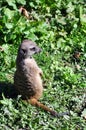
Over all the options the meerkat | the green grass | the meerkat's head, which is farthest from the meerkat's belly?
the meerkat's head

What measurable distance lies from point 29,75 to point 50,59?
113cm

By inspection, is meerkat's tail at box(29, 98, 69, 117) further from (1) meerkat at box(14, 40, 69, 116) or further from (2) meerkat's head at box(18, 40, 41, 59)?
(2) meerkat's head at box(18, 40, 41, 59)

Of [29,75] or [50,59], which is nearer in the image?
[29,75]

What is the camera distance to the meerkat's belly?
5.60 meters

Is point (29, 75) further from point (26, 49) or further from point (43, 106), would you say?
point (43, 106)

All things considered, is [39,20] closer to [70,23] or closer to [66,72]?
[70,23]

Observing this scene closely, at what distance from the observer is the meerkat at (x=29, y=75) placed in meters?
5.51

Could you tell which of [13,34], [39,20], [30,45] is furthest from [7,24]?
[30,45]

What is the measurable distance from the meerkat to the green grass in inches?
3.5

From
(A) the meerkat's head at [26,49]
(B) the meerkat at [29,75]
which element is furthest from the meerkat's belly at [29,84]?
(A) the meerkat's head at [26,49]

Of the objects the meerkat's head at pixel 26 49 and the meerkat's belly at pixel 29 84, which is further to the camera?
the meerkat's belly at pixel 29 84

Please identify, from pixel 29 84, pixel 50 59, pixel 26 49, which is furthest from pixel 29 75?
pixel 50 59

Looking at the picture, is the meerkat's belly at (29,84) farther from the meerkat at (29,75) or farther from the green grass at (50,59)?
the green grass at (50,59)

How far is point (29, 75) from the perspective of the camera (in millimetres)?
5578
